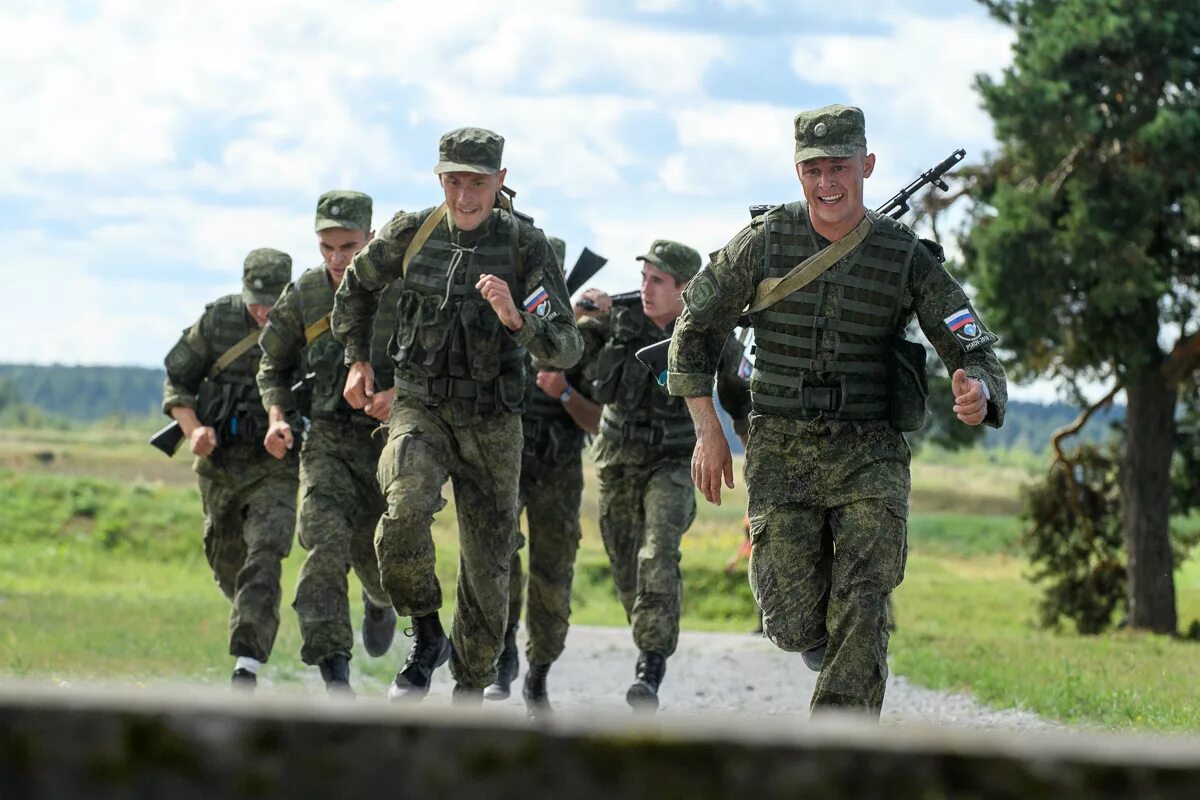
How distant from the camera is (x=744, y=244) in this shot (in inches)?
309

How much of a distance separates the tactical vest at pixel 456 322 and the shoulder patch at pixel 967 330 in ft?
8.38

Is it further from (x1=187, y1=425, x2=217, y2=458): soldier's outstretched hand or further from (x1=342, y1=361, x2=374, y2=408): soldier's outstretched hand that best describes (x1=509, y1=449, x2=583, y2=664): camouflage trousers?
(x1=342, y1=361, x2=374, y2=408): soldier's outstretched hand

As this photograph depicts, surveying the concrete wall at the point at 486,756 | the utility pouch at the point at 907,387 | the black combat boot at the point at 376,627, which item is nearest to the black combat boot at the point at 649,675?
the black combat boot at the point at 376,627

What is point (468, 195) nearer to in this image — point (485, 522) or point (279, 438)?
point (485, 522)

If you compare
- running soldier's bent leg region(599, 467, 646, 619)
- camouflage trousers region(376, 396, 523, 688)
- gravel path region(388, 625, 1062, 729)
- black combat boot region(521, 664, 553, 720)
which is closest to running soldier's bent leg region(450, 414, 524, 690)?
camouflage trousers region(376, 396, 523, 688)

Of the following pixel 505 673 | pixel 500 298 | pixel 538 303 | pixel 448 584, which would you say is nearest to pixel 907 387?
pixel 500 298

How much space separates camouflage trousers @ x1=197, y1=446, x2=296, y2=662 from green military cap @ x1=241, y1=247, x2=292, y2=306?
3.11 feet

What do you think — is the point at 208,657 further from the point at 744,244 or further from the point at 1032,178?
the point at 1032,178

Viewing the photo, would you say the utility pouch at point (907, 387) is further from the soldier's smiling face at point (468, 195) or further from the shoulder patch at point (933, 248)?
the soldier's smiling face at point (468, 195)

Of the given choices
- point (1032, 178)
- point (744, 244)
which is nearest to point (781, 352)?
point (744, 244)

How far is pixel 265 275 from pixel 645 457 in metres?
2.59

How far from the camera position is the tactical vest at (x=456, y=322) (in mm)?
9328

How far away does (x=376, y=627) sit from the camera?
12.8 meters

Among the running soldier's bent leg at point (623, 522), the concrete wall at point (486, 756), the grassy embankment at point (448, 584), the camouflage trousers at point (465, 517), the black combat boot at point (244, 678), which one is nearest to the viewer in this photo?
the concrete wall at point (486, 756)
